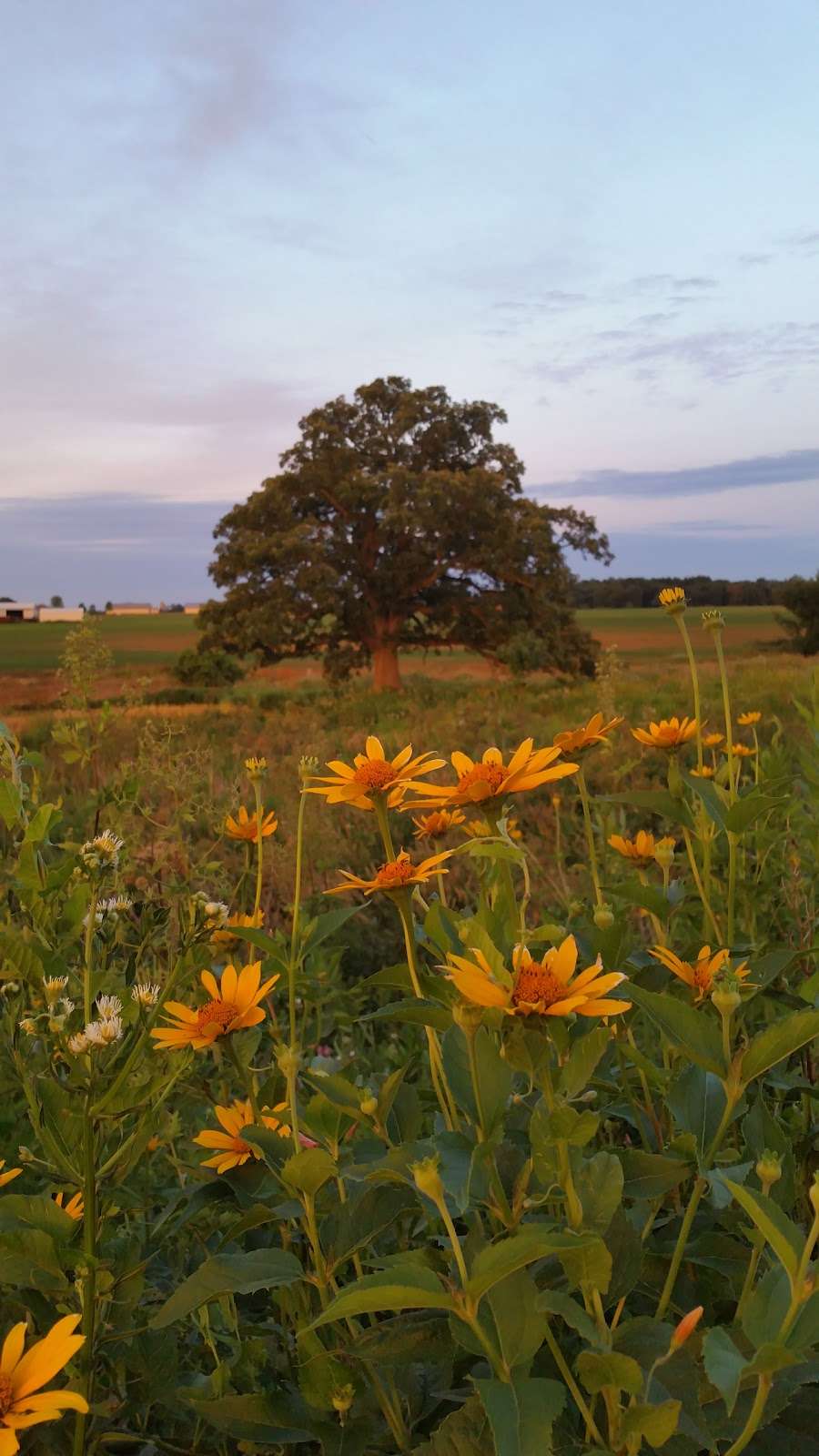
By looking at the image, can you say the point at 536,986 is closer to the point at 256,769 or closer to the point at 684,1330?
the point at 684,1330

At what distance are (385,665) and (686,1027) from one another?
18012 millimetres

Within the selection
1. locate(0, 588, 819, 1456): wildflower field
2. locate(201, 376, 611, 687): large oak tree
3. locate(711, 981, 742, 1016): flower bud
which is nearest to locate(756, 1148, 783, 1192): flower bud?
locate(0, 588, 819, 1456): wildflower field

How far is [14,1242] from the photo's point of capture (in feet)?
2.92

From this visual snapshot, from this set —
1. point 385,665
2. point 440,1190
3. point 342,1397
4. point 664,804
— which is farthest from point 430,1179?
point 385,665

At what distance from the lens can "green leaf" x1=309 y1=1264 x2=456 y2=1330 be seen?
2.06 ft

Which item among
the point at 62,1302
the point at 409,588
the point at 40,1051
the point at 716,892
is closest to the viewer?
the point at 62,1302

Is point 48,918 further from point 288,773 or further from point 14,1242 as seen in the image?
point 288,773

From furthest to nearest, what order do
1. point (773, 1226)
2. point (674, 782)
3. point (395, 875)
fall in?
1. point (674, 782)
2. point (395, 875)
3. point (773, 1226)

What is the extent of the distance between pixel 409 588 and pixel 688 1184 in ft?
59.3

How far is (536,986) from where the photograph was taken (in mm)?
739

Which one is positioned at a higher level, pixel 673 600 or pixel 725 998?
pixel 673 600

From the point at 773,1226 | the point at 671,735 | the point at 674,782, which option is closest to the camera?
the point at 773,1226

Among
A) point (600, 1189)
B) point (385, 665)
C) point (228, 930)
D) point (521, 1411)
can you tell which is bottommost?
point (521, 1411)

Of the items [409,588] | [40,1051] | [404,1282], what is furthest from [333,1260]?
[409,588]
